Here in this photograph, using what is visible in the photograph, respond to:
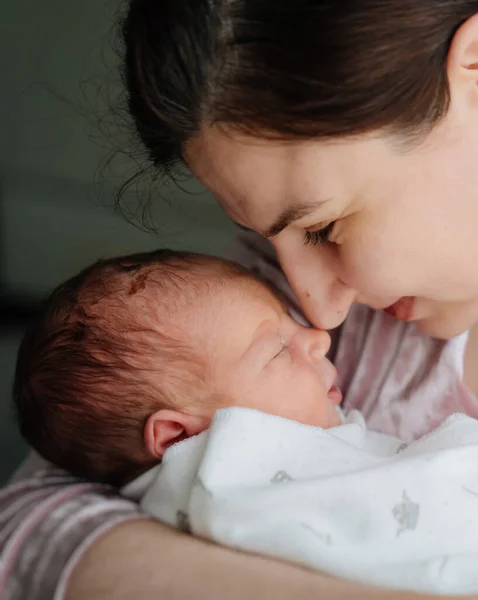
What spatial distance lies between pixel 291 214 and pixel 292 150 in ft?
0.26

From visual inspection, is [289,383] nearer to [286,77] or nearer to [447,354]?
[447,354]

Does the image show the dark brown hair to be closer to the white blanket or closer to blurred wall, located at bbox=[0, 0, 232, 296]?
the white blanket

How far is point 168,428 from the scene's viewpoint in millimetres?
931

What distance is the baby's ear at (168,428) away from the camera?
0.92m

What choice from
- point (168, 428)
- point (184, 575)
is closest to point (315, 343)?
point (168, 428)

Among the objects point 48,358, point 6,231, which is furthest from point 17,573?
point 6,231

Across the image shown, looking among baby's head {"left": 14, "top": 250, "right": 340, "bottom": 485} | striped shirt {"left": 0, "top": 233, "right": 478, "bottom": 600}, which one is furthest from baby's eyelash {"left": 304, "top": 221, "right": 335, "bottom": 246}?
striped shirt {"left": 0, "top": 233, "right": 478, "bottom": 600}

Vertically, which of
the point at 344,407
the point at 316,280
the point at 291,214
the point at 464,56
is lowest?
the point at 344,407

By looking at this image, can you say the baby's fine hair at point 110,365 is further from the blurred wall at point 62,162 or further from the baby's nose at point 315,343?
the blurred wall at point 62,162

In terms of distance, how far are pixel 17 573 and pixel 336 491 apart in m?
0.36

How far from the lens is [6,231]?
1.86 metres

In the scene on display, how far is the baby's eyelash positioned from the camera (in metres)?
0.88

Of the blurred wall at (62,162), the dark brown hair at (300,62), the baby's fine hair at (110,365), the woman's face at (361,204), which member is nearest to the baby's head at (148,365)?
the baby's fine hair at (110,365)

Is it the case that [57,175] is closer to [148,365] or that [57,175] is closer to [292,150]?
[148,365]
